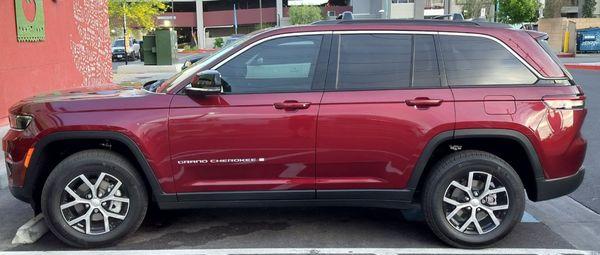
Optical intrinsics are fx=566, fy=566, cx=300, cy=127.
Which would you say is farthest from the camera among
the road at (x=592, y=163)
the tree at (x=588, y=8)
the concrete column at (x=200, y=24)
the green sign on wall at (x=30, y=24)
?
the concrete column at (x=200, y=24)

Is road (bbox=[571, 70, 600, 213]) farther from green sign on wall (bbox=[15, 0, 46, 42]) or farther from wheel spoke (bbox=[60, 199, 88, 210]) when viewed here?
green sign on wall (bbox=[15, 0, 46, 42])

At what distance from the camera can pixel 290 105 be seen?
4199 mm

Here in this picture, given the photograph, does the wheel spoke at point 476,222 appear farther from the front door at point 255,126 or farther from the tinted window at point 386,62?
the front door at point 255,126

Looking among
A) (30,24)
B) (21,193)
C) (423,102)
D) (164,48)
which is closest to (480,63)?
(423,102)

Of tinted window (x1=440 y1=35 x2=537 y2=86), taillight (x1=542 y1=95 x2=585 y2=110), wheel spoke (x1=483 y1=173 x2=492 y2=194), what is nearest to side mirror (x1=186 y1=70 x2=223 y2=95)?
tinted window (x1=440 y1=35 x2=537 y2=86)

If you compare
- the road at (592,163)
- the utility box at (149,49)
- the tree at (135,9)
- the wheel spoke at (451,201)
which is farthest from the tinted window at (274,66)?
the tree at (135,9)

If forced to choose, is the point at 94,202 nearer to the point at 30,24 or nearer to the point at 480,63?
the point at 480,63

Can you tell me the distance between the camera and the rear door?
420cm

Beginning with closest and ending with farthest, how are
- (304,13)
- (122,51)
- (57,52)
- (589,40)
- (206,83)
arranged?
(206,83) < (57,52) < (589,40) < (122,51) < (304,13)

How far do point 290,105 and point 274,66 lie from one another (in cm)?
38

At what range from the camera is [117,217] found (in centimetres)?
435

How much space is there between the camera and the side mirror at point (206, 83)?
4102 millimetres

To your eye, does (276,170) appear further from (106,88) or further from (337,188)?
(106,88)

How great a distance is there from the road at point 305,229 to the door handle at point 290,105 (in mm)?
1122
